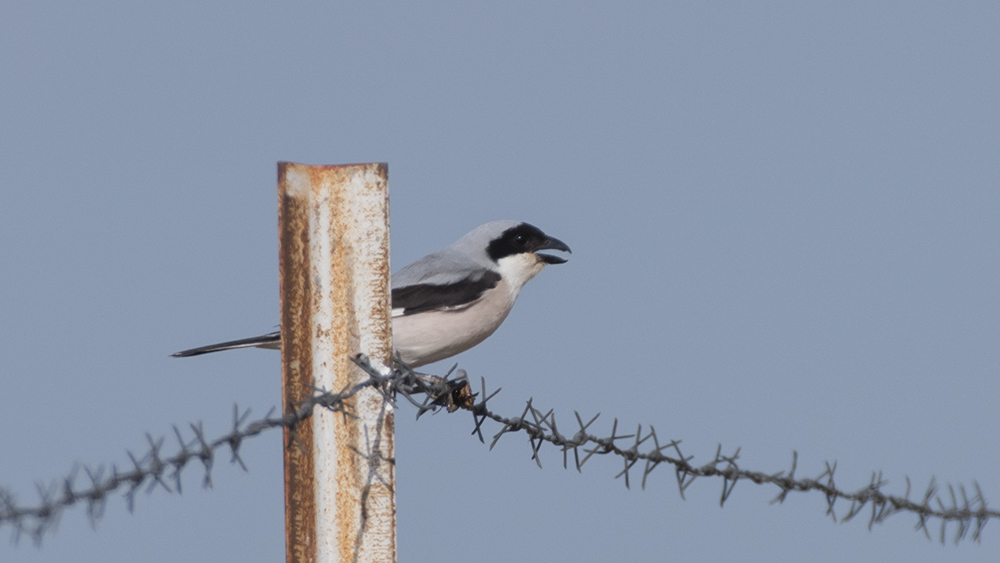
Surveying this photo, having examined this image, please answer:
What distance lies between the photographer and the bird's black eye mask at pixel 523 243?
6082 mm

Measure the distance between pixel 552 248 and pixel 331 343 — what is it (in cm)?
392

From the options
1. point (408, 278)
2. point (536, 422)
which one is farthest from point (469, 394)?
point (408, 278)

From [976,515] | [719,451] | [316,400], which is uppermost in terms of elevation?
[316,400]

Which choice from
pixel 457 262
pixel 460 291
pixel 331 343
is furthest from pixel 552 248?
pixel 331 343

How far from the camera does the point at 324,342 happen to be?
8.20 feet

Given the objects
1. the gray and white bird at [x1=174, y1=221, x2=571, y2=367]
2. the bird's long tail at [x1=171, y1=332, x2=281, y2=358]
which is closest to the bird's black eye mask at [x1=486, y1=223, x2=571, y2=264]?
the gray and white bird at [x1=174, y1=221, x2=571, y2=367]

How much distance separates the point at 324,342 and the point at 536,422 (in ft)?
2.56

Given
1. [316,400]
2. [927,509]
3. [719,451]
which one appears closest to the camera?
[316,400]

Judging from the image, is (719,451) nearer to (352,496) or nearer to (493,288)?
(352,496)

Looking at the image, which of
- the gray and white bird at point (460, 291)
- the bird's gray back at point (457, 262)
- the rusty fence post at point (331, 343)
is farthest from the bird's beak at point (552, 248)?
the rusty fence post at point (331, 343)

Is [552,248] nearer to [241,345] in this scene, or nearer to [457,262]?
A: [457,262]

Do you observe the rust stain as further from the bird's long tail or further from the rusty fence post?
the bird's long tail

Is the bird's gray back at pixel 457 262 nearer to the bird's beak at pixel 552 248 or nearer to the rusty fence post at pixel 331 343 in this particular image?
the bird's beak at pixel 552 248

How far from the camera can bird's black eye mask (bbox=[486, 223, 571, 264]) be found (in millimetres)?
6082
